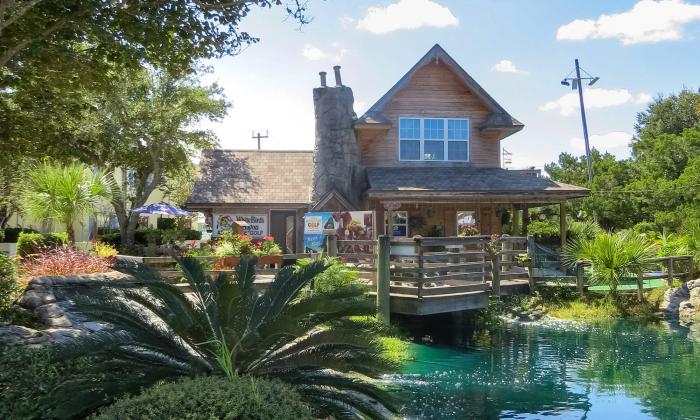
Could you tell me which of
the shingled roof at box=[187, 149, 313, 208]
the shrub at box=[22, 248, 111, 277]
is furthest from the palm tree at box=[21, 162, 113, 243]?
the shingled roof at box=[187, 149, 313, 208]

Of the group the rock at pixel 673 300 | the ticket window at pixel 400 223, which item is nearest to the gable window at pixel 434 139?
the ticket window at pixel 400 223

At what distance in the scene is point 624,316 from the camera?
17172 mm

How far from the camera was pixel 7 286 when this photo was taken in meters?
8.09

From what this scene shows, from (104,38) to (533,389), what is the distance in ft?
30.4

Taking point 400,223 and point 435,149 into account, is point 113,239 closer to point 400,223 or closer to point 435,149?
point 400,223

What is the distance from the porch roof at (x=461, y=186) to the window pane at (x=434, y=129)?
54.6 inches

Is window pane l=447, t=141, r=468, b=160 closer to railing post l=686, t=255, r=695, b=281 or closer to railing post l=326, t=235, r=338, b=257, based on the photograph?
railing post l=686, t=255, r=695, b=281

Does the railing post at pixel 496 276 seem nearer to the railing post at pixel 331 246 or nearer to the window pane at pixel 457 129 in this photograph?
the railing post at pixel 331 246

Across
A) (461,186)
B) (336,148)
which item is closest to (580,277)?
(461,186)

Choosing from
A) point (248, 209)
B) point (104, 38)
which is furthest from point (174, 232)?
point (104, 38)

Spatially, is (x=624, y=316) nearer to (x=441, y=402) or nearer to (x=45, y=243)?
(x=441, y=402)

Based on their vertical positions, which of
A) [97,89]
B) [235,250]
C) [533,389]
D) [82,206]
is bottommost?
[533,389]

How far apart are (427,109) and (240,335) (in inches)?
688

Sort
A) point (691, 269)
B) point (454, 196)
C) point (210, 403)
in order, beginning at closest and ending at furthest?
1. point (210, 403)
2. point (691, 269)
3. point (454, 196)
